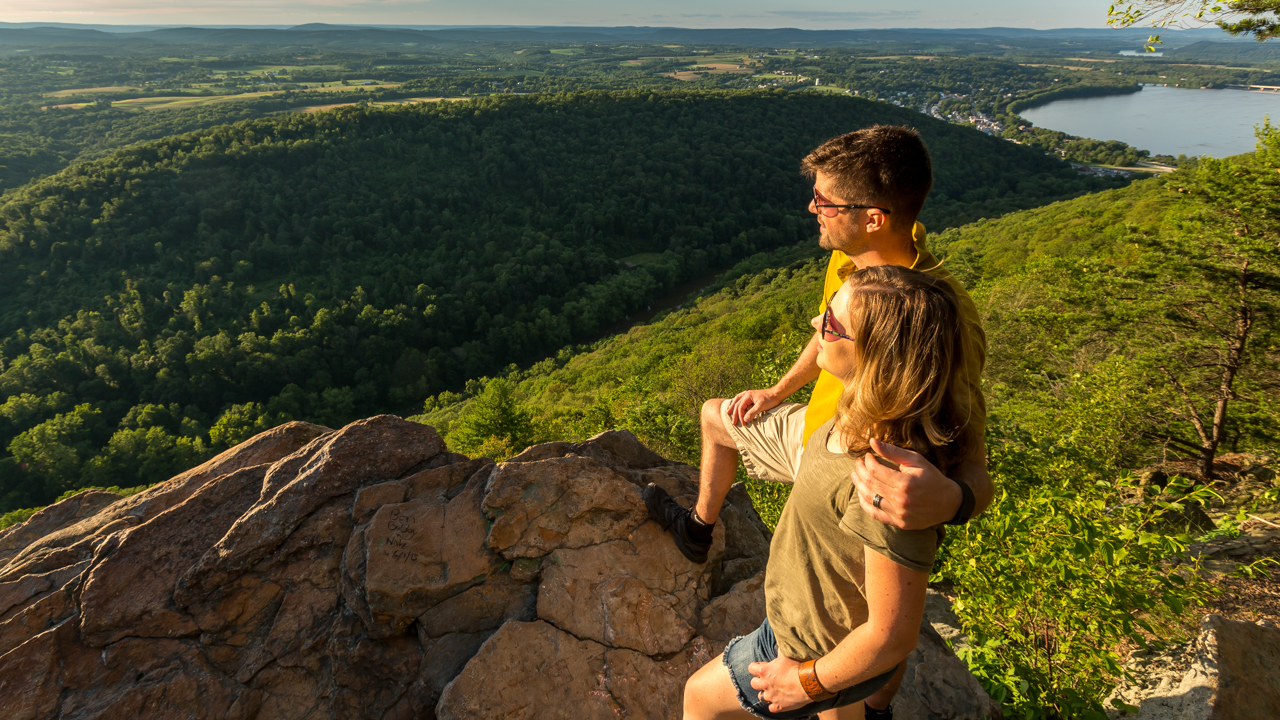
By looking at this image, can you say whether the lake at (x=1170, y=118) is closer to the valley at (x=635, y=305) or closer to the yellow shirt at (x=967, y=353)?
the valley at (x=635, y=305)

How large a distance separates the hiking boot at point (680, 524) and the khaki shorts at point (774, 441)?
3.06 ft

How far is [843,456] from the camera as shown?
2.12 m

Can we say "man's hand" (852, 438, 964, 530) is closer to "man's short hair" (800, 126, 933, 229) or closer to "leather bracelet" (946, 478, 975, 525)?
"leather bracelet" (946, 478, 975, 525)

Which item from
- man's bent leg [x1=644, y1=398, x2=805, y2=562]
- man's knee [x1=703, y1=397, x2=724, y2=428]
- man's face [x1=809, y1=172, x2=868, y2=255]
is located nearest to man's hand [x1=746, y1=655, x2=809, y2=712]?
man's bent leg [x1=644, y1=398, x2=805, y2=562]

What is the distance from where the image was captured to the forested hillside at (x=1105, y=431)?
3.62 meters

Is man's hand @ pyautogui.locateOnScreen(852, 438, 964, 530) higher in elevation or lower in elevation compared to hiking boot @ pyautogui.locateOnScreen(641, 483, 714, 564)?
higher

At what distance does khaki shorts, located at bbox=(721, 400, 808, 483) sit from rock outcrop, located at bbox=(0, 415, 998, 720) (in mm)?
1572

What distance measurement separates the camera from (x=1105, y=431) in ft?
24.5

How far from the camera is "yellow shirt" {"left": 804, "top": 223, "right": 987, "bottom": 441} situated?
223cm

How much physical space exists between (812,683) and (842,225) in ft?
7.63

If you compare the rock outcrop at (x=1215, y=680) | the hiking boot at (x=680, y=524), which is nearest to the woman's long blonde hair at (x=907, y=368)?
the hiking boot at (x=680, y=524)

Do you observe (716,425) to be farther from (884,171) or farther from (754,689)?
(884,171)

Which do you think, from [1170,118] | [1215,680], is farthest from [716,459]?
[1170,118]

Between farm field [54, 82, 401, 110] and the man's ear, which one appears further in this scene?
farm field [54, 82, 401, 110]
